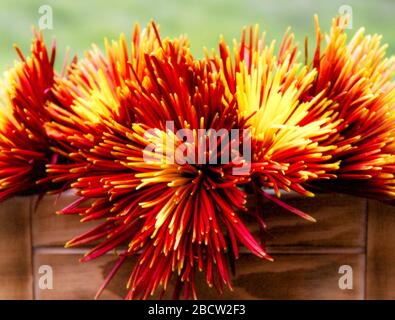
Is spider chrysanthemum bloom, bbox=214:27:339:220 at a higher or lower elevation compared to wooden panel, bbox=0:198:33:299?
higher

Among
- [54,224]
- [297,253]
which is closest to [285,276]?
[297,253]

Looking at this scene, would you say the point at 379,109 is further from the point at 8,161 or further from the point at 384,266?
the point at 8,161

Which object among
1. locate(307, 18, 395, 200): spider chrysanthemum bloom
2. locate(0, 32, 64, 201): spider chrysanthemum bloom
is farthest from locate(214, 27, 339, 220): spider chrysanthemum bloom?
locate(0, 32, 64, 201): spider chrysanthemum bloom

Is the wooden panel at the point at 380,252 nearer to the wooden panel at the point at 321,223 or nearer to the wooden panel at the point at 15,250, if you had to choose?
the wooden panel at the point at 321,223

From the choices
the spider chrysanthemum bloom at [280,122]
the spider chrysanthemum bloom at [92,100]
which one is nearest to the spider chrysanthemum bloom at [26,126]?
the spider chrysanthemum bloom at [92,100]

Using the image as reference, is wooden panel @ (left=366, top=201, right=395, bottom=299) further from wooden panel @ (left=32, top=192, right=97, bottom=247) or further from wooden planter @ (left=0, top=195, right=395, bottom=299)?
wooden panel @ (left=32, top=192, right=97, bottom=247)
